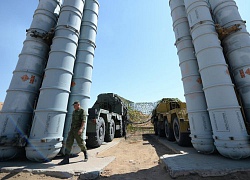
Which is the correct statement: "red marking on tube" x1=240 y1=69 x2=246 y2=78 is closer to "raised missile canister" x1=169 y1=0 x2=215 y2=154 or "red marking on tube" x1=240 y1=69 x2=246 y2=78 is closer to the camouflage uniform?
"raised missile canister" x1=169 y1=0 x2=215 y2=154

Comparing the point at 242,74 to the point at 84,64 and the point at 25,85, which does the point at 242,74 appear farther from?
the point at 25,85

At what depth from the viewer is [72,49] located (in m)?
4.89

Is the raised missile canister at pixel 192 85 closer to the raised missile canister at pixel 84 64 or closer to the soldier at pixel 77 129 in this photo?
the soldier at pixel 77 129

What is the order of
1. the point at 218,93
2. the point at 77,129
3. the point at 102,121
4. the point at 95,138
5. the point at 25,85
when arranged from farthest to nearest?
the point at 102,121, the point at 95,138, the point at 25,85, the point at 77,129, the point at 218,93

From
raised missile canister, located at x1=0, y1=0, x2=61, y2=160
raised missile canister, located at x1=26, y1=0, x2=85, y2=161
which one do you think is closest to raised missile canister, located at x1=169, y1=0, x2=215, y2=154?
raised missile canister, located at x1=26, y1=0, x2=85, y2=161

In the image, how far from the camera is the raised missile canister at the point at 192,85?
4.03 m

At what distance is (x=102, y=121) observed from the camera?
6.55 m

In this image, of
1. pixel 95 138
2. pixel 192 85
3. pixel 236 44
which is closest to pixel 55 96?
pixel 95 138

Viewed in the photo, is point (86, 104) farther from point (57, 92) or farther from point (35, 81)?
point (35, 81)

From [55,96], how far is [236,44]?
220 inches

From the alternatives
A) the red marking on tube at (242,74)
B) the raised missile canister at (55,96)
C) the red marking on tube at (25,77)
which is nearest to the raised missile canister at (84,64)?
the raised missile canister at (55,96)

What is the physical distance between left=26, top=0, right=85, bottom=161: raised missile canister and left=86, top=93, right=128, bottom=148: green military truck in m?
1.66

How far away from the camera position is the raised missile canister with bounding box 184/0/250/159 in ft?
10.9

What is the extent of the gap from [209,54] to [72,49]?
4315 millimetres
